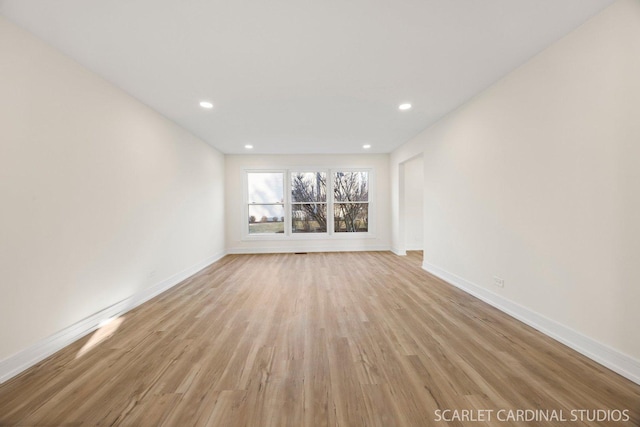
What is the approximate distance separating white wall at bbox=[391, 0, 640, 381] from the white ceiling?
0.26 metres

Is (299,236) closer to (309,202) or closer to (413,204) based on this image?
(309,202)

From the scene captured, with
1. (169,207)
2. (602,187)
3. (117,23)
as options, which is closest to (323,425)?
(602,187)

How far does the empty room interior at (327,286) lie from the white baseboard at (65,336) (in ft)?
0.07

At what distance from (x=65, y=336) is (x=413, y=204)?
6478mm

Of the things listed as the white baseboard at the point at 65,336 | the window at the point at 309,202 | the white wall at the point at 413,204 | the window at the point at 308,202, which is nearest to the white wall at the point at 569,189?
the white wall at the point at 413,204

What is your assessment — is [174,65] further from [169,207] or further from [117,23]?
[169,207]

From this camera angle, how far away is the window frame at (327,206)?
6.10 meters

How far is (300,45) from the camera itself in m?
1.97

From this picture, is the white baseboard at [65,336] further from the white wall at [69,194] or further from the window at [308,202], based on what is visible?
the window at [308,202]

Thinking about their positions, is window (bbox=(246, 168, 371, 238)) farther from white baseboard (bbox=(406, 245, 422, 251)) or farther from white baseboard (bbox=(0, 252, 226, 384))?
white baseboard (bbox=(0, 252, 226, 384))

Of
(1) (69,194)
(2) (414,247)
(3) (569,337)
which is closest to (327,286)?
(3) (569,337)

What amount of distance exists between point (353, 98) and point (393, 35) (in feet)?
3.54

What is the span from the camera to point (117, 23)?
173 centimetres

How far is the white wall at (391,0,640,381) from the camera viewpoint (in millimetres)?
1568
